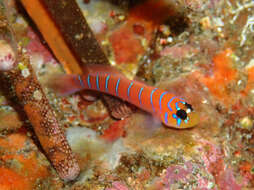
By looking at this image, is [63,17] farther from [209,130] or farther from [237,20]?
[237,20]

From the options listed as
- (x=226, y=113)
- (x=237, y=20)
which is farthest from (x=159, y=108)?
(x=237, y=20)

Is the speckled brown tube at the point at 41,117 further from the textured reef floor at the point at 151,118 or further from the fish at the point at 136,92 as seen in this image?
the fish at the point at 136,92

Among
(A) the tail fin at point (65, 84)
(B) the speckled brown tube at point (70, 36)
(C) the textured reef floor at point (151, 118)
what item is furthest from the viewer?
(A) the tail fin at point (65, 84)

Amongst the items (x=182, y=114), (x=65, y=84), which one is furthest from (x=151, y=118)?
(x=65, y=84)

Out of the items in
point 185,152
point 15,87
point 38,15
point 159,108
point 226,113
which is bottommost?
point 226,113

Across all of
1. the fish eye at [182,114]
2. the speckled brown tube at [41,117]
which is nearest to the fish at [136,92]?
the fish eye at [182,114]

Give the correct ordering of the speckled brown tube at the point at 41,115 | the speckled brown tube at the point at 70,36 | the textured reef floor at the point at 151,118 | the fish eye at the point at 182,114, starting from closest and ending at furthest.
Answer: the speckled brown tube at the point at 41,115, the textured reef floor at the point at 151,118, the fish eye at the point at 182,114, the speckled brown tube at the point at 70,36

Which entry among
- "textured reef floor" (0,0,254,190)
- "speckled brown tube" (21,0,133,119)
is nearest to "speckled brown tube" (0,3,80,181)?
"textured reef floor" (0,0,254,190)

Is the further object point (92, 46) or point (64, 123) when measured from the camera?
point (64, 123)
